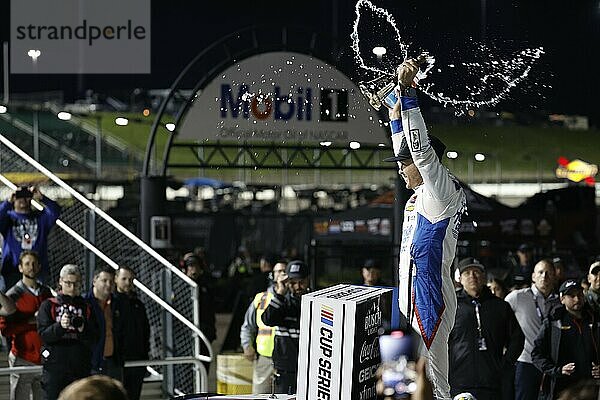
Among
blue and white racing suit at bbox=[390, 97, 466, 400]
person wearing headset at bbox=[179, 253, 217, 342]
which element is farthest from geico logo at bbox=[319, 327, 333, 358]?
person wearing headset at bbox=[179, 253, 217, 342]

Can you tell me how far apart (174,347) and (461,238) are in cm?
510

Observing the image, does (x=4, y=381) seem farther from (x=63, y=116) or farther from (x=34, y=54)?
(x=63, y=116)

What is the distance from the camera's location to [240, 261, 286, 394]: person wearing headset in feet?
25.7

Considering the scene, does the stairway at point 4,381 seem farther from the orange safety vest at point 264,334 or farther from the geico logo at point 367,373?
the geico logo at point 367,373

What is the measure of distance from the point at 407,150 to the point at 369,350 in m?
0.86

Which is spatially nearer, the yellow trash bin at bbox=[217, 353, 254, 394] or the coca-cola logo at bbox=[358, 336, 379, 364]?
the coca-cola logo at bbox=[358, 336, 379, 364]

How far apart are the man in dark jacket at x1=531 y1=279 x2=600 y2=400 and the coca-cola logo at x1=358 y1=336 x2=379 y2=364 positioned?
285cm

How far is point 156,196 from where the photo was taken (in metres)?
13.4

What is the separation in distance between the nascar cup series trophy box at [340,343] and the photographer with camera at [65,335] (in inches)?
123

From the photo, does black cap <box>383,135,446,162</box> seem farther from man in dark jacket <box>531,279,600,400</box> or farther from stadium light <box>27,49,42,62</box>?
stadium light <box>27,49,42,62</box>

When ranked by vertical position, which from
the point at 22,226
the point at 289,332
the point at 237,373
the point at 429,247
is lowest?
the point at 237,373

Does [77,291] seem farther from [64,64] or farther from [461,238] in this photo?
[461,238]

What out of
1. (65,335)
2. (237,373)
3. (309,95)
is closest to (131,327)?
(237,373)

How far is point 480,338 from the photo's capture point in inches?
264
